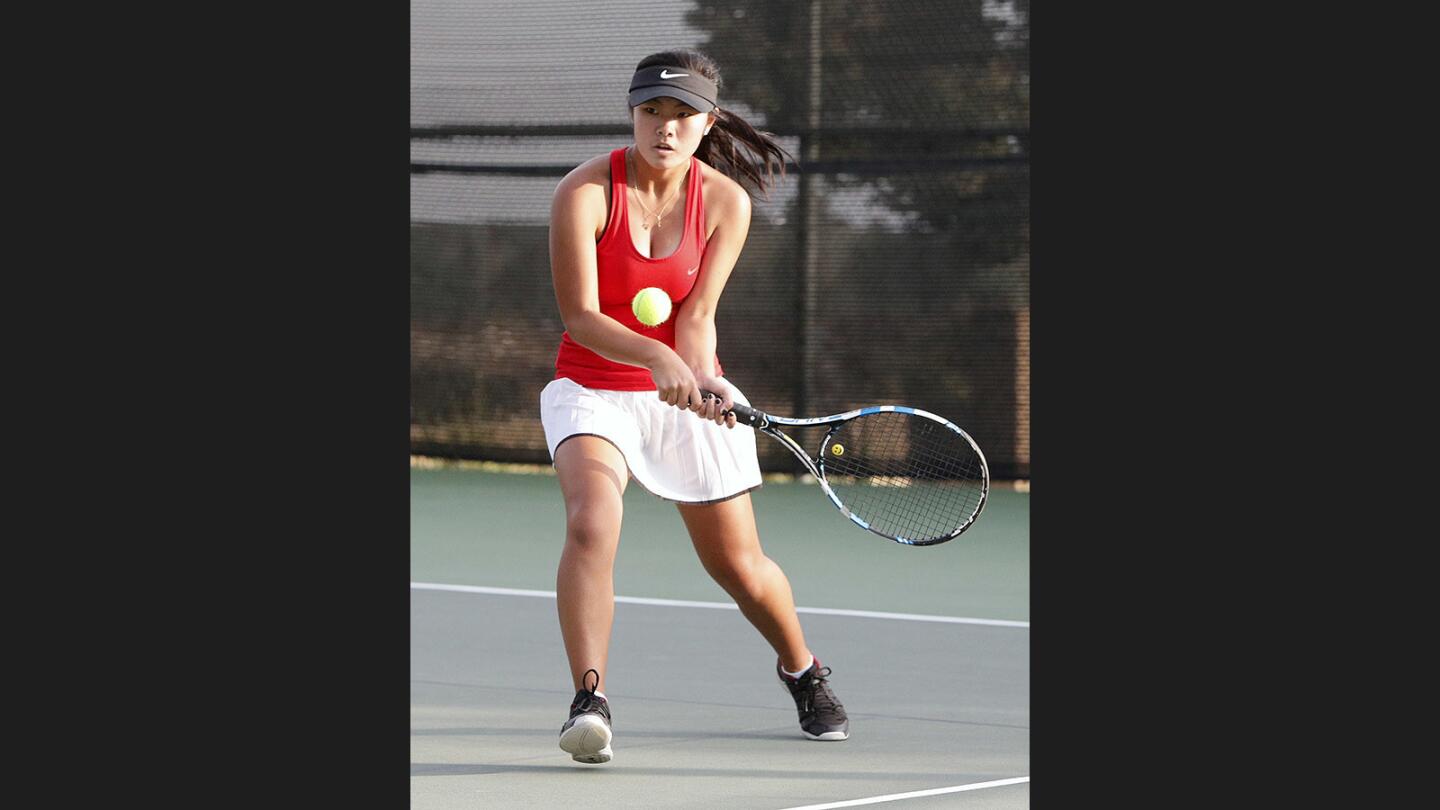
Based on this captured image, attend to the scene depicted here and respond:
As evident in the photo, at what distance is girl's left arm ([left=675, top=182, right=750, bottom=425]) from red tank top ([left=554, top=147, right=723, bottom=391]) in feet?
0.08

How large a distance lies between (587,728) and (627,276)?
799 millimetres

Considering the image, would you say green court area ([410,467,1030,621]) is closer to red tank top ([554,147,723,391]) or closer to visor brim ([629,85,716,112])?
red tank top ([554,147,723,391])

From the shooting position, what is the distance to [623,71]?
982 cm

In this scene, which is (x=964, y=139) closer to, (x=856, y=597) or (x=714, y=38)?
(x=714, y=38)

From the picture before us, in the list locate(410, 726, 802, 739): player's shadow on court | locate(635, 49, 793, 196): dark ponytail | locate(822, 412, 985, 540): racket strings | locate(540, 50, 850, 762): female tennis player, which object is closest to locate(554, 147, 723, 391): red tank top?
locate(540, 50, 850, 762): female tennis player

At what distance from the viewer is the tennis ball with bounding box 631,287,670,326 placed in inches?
152

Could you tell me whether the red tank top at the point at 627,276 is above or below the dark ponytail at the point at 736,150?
below

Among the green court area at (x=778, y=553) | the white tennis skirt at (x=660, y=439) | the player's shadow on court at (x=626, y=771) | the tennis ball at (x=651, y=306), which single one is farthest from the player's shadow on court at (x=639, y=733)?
the green court area at (x=778, y=553)

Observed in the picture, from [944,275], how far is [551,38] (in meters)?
2.27

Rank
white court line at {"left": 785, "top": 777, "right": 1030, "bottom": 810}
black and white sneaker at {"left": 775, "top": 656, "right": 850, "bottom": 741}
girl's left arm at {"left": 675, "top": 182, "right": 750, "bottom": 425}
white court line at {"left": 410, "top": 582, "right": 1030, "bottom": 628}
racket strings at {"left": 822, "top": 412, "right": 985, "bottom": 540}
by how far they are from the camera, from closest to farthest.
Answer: white court line at {"left": 785, "top": 777, "right": 1030, "bottom": 810} < girl's left arm at {"left": 675, "top": 182, "right": 750, "bottom": 425} < black and white sneaker at {"left": 775, "top": 656, "right": 850, "bottom": 741} < white court line at {"left": 410, "top": 582, "right": 1030, "bottom": 628} < racket strings at {"left": 822, "top": 412, "right": 985, "bottom": 540}

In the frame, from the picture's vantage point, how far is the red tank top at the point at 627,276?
3.88m

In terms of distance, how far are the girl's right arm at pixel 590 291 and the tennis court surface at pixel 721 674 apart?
67 centimetres

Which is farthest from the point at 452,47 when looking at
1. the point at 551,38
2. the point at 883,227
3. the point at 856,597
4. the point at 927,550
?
the point at 856,597

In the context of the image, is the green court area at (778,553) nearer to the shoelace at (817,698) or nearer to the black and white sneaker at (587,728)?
the shoelace at (817,698)
